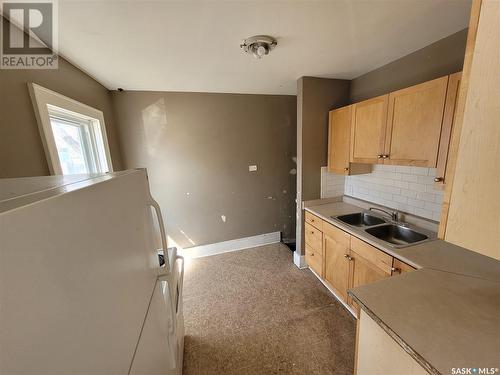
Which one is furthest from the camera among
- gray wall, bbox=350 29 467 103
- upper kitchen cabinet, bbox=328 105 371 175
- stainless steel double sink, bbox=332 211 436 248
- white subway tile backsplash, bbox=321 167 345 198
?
white subway tile backsplash, bbox=321 167 345 198

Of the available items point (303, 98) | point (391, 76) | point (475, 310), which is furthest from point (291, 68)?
point (475, 310)

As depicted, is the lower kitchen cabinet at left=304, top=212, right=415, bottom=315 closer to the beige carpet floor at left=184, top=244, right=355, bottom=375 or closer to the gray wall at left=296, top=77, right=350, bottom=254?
the beige carpet floor at left=184, top=244, right=355, bottom=375

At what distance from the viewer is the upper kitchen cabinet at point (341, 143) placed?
2013 millimetres

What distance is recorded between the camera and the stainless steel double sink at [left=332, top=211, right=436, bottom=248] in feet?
5.34

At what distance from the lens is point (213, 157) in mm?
2824

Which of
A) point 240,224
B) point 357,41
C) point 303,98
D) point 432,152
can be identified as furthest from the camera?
point 240,224

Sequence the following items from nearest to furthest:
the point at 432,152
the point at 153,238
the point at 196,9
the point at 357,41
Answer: the point at 153,238
the point at 196,9
the point at 432,152
the point at 357,41

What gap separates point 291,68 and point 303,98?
369 millimetres

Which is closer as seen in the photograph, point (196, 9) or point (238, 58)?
point (196, 9)

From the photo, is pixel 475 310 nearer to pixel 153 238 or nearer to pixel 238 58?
pixel 153 238

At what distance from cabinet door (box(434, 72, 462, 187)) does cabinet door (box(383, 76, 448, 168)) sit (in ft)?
0.07

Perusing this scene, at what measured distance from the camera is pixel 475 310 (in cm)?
84

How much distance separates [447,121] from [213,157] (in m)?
2.37

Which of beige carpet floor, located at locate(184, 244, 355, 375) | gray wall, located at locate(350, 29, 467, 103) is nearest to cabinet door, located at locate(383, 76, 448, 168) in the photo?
gray wall, located at locate(350, 29, 467, 103)
